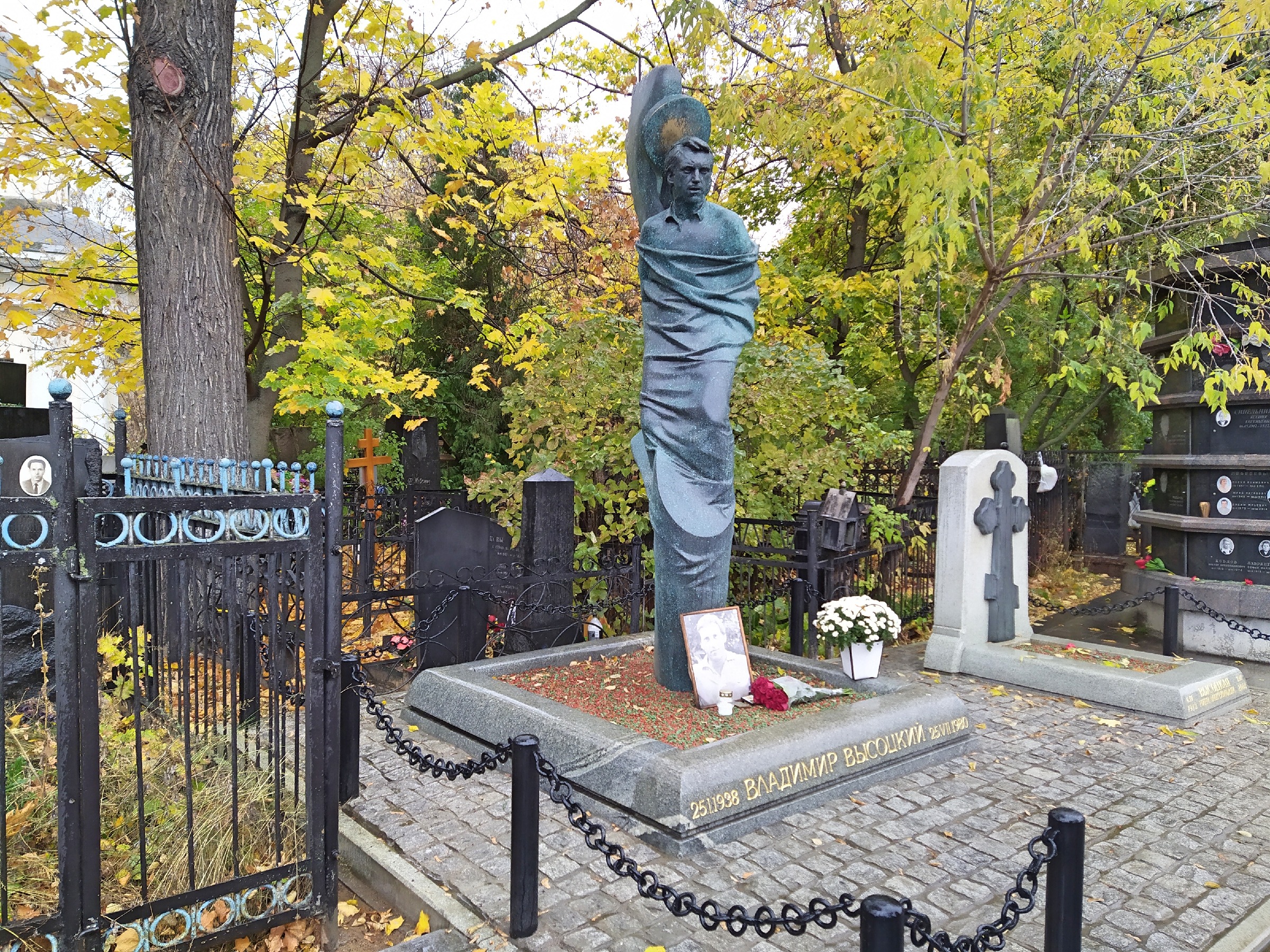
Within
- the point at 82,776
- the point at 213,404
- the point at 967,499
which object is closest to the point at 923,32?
the point at 967,499

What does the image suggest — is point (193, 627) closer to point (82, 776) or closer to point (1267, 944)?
point (82, 776)

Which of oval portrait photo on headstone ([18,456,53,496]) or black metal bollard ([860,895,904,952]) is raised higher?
oval portrait photo on headstone ([18,456,53,496])

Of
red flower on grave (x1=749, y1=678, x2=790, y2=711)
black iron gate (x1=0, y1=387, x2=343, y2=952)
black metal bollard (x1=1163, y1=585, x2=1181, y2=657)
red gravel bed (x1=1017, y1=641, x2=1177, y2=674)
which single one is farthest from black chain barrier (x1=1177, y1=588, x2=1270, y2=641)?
black iron gate (x1=0, y1=387, x2=343, y2=952)

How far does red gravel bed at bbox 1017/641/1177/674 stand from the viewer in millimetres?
7391

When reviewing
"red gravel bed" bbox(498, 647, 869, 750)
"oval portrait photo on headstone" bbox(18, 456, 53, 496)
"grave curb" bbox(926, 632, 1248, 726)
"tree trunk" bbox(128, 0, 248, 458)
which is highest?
"tree trunk" bbox(128, 0, 248, 458)

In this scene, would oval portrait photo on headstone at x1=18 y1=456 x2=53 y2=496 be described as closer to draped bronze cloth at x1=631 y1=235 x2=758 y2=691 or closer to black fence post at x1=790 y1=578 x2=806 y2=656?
draped bronze cloth at x1=631 y1=235 x2=758 y2=691

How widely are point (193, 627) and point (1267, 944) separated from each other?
4.98 metres

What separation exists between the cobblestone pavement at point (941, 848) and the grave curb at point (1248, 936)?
0.06 m

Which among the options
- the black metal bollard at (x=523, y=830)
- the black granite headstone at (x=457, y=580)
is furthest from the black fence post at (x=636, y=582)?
the black metal bollard at (x=523, y=830)

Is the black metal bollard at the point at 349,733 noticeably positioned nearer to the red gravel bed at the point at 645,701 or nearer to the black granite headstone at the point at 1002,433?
the red gravel bed at the point at 645,701

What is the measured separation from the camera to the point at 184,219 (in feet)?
23.3

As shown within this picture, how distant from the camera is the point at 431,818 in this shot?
470 cm

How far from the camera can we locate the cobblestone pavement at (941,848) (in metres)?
3.66

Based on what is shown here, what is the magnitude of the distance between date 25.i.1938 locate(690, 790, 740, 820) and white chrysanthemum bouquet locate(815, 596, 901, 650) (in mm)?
2058
